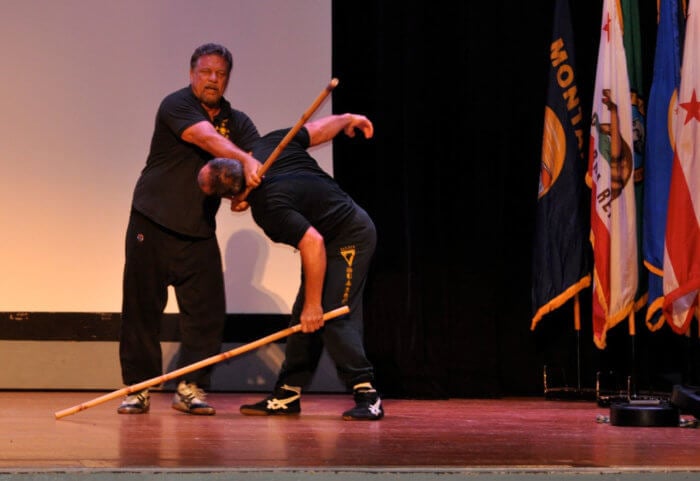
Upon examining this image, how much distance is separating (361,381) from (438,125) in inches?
65.3

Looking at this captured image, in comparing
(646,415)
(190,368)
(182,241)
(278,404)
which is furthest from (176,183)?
(646,415)

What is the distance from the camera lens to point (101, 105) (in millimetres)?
5629

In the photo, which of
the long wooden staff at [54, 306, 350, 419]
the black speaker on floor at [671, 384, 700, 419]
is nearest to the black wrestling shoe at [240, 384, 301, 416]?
the long wooden staff at [54, 306, 350, 419]

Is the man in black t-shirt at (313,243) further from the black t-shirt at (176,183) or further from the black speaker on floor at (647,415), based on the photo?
the black speaker on floor at (647,415)

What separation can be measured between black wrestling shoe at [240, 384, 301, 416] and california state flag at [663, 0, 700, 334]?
1.67 m

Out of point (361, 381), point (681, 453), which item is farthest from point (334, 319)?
point (681, 453)

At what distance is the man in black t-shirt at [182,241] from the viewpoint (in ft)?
14.6

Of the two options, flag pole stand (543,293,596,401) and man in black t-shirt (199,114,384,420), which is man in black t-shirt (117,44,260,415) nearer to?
man in black t-shirt (199,114,384,420)

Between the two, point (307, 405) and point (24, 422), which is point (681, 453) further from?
point (24, 422)

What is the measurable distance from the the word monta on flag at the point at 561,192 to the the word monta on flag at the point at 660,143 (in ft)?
1.38

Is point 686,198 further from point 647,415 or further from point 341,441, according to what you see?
point 341,441

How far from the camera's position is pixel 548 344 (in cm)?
552

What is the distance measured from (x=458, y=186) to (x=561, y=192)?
0.52m

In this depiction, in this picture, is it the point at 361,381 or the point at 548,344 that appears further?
the point at 548,344
